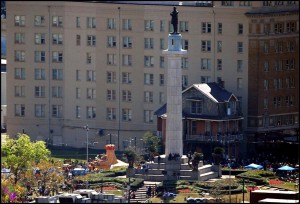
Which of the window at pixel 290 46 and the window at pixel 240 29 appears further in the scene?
the window at pixel 290 46

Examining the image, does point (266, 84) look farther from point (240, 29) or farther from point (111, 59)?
point (111, 59)

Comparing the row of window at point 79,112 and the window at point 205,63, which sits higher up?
the window at point 205,63

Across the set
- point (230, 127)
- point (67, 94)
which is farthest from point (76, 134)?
point (230, 127)

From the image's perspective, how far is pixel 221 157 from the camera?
179250 millimetres

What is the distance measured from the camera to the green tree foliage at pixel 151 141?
182 metres

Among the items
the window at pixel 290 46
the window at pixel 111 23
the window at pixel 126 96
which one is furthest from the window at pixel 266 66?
the window at pixel 111 23

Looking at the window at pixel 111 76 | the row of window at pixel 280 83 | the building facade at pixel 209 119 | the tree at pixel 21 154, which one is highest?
the window at pixel 111 76

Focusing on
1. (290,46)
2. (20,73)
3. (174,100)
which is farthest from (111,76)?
(174,100)

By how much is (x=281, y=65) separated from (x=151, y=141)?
15906mm

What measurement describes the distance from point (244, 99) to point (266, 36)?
5773mm

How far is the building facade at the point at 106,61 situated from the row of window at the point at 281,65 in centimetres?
200

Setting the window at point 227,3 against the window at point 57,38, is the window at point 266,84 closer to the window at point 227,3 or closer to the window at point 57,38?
the window at point 227,3

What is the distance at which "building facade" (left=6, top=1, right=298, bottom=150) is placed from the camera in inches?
7598

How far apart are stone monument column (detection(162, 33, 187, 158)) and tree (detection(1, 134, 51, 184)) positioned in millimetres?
10308
